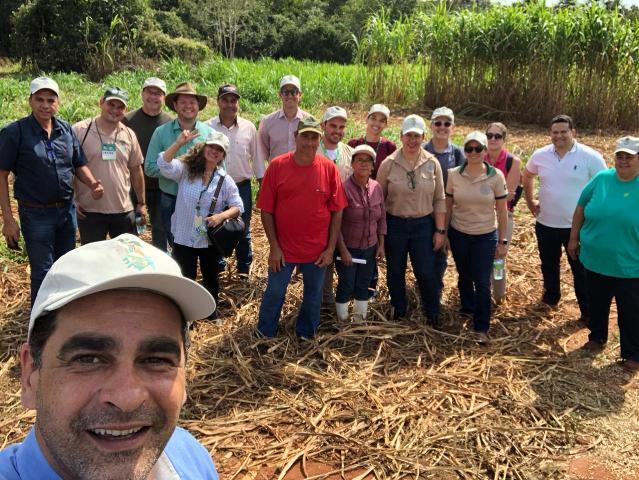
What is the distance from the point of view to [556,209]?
5.13m

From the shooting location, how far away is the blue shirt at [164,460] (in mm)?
1116

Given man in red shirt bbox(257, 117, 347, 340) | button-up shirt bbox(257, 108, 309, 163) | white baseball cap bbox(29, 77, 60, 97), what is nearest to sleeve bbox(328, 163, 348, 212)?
man in red shirt bbox(257, 117, 347, 340)

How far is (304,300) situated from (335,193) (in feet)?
3.14

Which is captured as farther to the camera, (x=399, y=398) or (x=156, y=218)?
(x=156, y=218)

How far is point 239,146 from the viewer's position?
543cm

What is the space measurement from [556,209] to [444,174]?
3.64ft

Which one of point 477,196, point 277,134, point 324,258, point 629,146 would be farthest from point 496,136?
point 277,134

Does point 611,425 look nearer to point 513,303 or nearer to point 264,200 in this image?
point 513,303

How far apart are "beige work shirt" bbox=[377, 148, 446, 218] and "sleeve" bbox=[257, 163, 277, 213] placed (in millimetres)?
1023

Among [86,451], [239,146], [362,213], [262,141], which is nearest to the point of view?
[86,451]

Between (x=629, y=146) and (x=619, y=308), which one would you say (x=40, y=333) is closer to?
(x=629, y=146)

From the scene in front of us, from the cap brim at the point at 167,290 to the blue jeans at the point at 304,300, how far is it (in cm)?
311

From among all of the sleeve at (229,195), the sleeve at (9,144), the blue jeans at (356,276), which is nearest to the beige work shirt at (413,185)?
the blue jeans at (356,276)

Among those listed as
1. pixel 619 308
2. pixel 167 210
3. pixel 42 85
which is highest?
pixel 42 85
